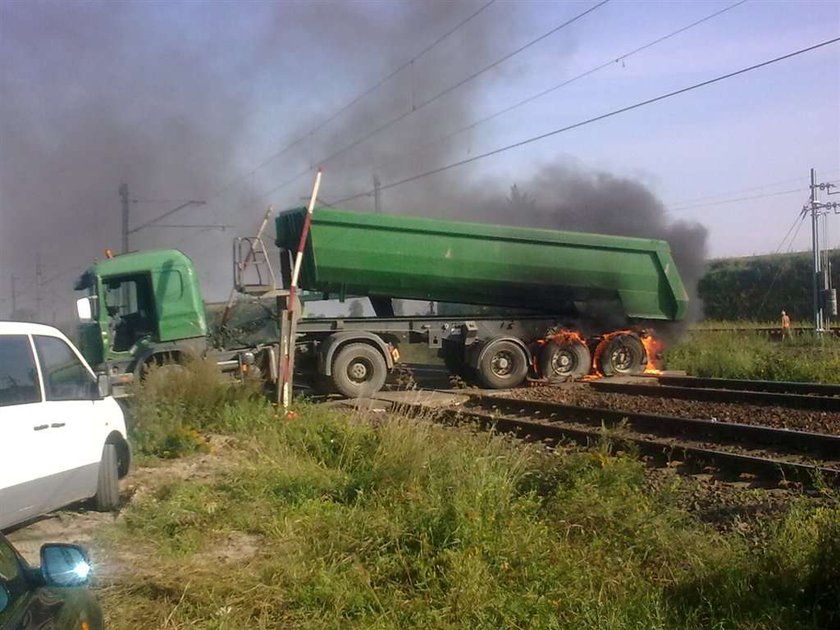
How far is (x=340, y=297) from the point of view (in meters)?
16.7

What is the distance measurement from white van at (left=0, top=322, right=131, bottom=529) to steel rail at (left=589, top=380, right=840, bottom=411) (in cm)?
994

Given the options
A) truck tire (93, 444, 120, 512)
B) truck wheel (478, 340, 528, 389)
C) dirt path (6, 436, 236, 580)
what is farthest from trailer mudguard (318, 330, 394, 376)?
truck tire (93, 444, 120, 512)

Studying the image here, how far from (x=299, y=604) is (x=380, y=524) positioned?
3.34 feet

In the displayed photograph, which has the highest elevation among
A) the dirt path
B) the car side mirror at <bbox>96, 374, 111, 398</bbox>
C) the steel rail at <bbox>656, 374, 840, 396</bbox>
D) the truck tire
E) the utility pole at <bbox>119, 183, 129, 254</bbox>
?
the utility pole at <bbox>119, 183, 129, 254</bbox>

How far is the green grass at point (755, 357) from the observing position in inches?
679

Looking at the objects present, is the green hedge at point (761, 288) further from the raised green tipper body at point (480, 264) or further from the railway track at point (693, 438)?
the railway track at point (693, 438)

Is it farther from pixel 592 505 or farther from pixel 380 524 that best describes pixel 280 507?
pixel 592 505

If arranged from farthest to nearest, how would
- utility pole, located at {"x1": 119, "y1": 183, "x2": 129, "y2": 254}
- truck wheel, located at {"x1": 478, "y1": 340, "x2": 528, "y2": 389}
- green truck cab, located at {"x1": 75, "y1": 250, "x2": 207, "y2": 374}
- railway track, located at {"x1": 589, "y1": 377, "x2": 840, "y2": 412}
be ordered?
utility pole, located at {"x1": 119, "y1": 183, "x2": 129, "y2": 254} < truck wheel, located at {"x1": 478, "y1": 340, "x2": 528, "y2": 389} < green truck cab, located at {"x1": 75, "y1": 250, "x2": 207, "y2": 374} < railway track, located at {"x1": 589, "y1": 377, "x2": 840, "y2": 412}

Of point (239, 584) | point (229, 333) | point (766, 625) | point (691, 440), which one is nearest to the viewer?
point (766, 625)

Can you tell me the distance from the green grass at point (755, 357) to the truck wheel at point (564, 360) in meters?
3.07

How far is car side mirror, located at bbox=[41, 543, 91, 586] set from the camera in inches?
120

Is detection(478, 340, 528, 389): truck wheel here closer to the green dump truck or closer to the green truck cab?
the green dump truck

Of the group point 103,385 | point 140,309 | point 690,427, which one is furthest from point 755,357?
point 103,385

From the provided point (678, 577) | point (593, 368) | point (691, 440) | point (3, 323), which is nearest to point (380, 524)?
point (678, 577)
